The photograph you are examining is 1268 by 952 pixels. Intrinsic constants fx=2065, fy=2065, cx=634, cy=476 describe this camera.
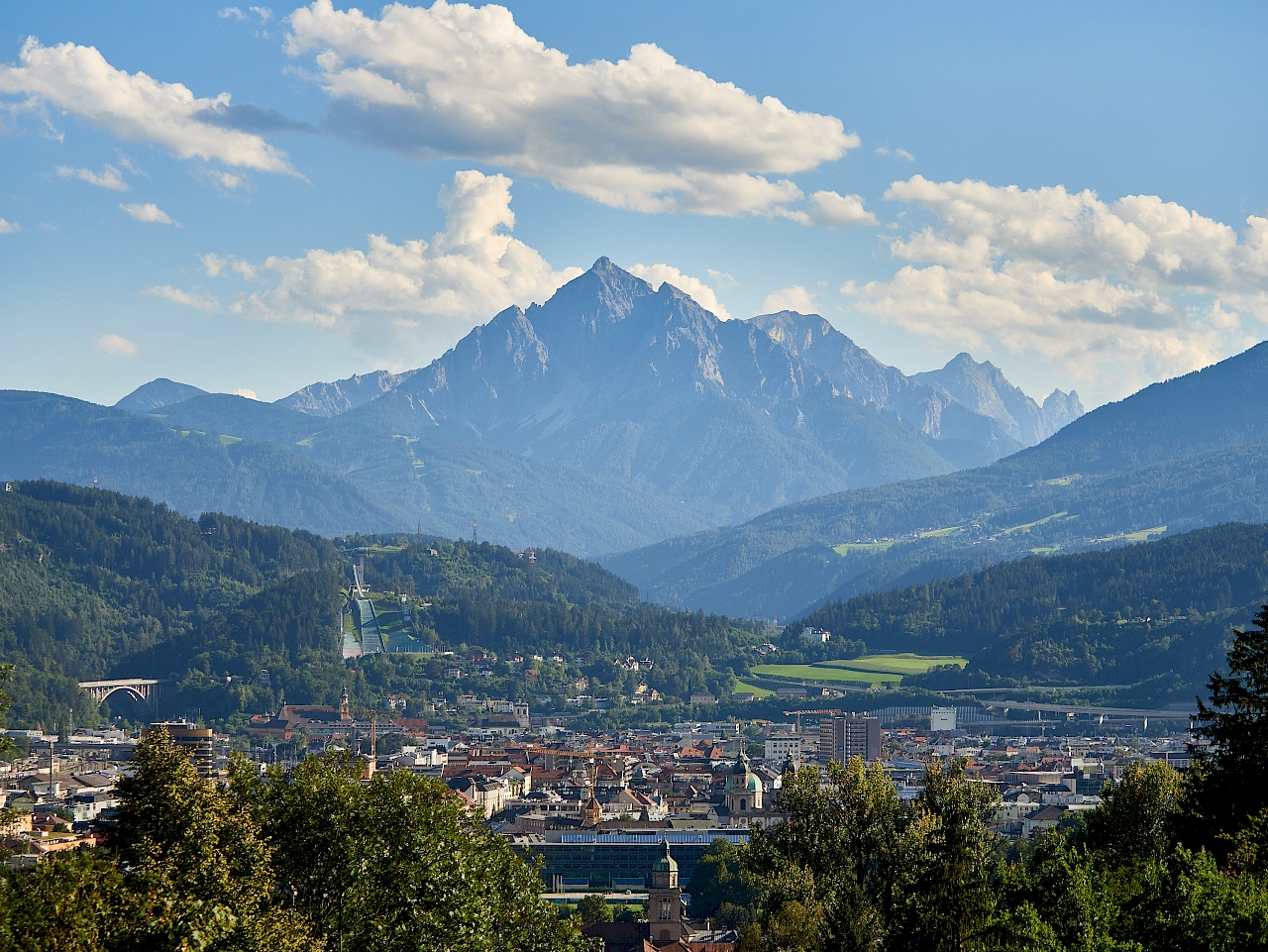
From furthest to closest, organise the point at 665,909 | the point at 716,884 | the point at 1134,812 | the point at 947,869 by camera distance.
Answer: the point at 716,884 → the point at 665,909 → the point at 1134,812 → the point at 947,869

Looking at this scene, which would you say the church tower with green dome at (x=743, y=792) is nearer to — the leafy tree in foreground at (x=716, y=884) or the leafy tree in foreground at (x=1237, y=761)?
the leafy tree in foreground at (x=716, y=884)

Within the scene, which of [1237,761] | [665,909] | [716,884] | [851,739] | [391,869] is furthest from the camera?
[851,739]

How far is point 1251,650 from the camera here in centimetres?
5009

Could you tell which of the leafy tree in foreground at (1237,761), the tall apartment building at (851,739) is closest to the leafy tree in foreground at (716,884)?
the leafy tree in foreground at (1237,761)

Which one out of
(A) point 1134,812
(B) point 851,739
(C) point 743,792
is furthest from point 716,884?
(B) point 851,739

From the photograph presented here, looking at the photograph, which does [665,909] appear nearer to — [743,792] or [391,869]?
[391,869]

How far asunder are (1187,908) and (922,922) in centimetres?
604

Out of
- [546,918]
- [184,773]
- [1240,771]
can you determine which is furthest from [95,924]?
[1240,771]

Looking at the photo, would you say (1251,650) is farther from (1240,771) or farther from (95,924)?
(95,924)

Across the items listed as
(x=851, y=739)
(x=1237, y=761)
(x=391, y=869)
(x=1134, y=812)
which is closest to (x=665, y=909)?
(x=1134, y=812)

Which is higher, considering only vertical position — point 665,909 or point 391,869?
point 391,869

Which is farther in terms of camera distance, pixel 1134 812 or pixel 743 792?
pixel 743 792

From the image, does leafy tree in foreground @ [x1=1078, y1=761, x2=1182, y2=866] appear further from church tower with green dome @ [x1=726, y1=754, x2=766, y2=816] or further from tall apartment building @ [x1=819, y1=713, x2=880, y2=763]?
tall apartment building @ [x1=819, y1=713, x2=880, y2=763]

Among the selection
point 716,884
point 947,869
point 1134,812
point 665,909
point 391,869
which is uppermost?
point 391,869
